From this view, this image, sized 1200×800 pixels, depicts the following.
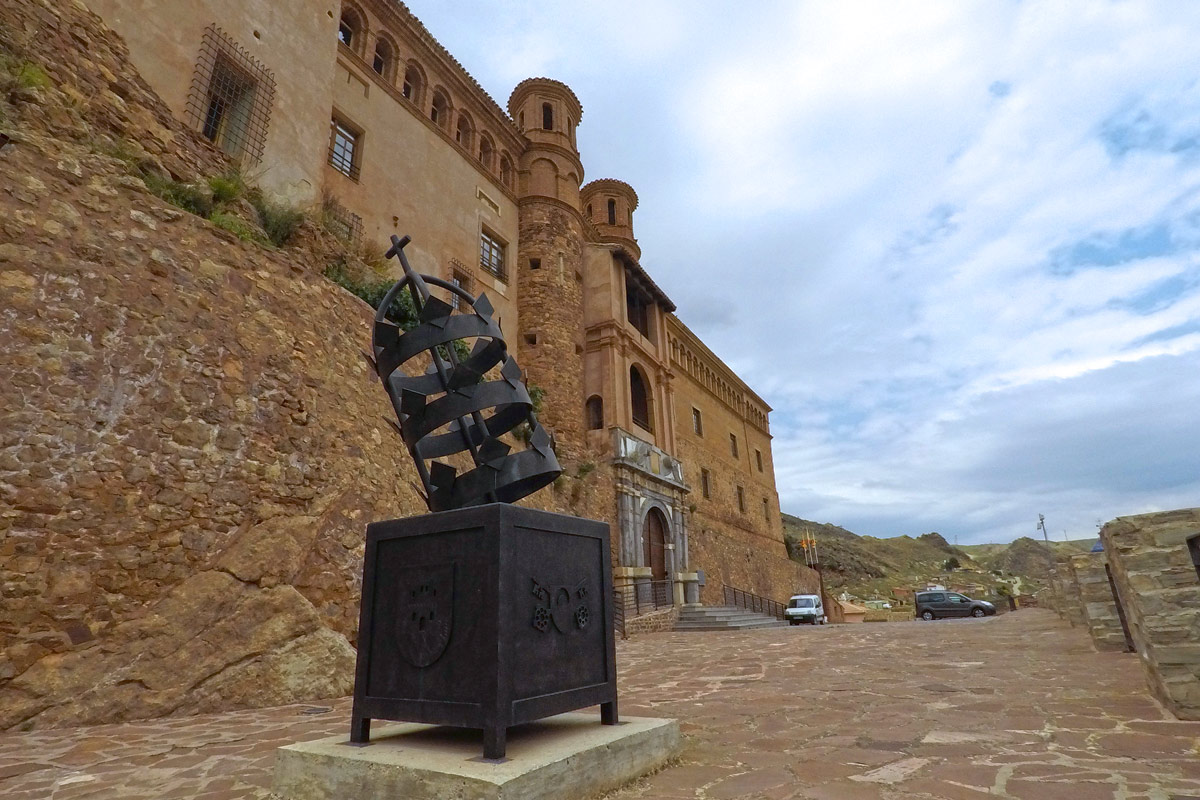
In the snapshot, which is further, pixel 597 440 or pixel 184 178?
pixel 597 440

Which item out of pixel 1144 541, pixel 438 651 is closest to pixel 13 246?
pixel 438 651

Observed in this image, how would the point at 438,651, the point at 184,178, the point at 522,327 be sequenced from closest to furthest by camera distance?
the point at 438,651
the point at 184,178
the point at 522,327

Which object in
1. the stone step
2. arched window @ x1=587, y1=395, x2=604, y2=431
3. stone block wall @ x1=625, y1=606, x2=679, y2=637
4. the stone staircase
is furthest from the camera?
arched window @ x1=587, y1=395, x2=604, y2=431

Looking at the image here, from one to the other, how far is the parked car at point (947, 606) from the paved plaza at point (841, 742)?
20336mm

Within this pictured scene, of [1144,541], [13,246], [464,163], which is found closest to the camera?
[1144,541]

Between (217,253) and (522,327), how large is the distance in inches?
489

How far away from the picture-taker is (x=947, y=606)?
24.5 m

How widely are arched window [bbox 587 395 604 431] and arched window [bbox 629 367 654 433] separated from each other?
96.5 inches

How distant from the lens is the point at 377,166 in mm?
15078

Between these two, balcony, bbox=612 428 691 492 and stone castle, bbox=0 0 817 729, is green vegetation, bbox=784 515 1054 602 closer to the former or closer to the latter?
balcony, bbox=612 428 691 492

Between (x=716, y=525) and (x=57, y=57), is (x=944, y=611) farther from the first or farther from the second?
(x=57, y=57)

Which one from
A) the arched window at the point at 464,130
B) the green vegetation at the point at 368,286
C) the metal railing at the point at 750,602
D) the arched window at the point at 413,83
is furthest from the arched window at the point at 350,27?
the metal railing at the point at 750,602

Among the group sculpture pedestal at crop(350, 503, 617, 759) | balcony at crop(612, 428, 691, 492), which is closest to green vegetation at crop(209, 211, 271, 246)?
sculpture pedestal at crop(350, 503, 617, 759)

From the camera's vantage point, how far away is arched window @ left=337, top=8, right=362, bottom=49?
612 inches
